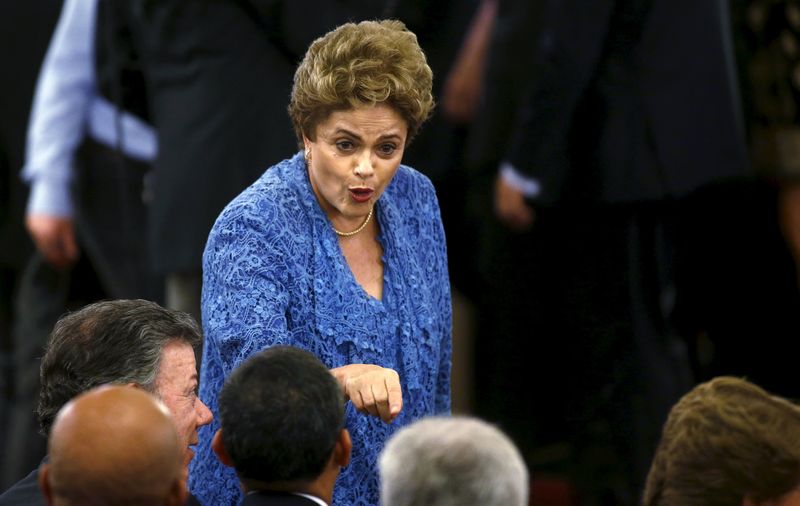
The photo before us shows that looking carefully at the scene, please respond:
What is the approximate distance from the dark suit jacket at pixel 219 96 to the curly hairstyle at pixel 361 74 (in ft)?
4.47

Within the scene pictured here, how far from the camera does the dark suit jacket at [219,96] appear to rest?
4.34m

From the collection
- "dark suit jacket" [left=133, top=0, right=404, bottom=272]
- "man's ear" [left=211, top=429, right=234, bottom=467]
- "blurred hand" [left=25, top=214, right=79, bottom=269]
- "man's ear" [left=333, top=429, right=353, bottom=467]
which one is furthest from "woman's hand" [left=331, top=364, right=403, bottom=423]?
"blurred hand" [left=25, top=214, right=79, bottom=269]

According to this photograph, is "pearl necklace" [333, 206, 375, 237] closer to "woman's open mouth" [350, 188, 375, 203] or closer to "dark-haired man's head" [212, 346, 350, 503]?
"woman's open mouth" [350, 188, 375, 203]

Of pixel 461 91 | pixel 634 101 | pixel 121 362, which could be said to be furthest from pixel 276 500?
pixel 461 91

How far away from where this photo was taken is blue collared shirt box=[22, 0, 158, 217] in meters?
4.88

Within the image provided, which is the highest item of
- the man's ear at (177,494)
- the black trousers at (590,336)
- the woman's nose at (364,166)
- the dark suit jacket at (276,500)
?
the woman's nose at (364,166)

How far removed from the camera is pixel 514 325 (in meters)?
5.18

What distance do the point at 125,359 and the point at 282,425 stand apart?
44cm

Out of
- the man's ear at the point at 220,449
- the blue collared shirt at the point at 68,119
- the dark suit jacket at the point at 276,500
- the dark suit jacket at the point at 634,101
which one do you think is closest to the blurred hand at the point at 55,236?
the blue collared shirt at the point at 68,119

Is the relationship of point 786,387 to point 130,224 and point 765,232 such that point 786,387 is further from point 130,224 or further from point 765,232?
point 130,224

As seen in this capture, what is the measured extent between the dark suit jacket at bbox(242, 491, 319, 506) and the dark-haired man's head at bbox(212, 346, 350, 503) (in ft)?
0.05

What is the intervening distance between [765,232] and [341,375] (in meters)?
2.68

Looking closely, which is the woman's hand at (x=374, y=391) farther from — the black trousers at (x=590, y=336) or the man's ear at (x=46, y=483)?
the black trousers at (x=590, y=336)

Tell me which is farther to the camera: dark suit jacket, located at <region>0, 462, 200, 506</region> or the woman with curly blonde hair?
the woman with curly blonde hair
